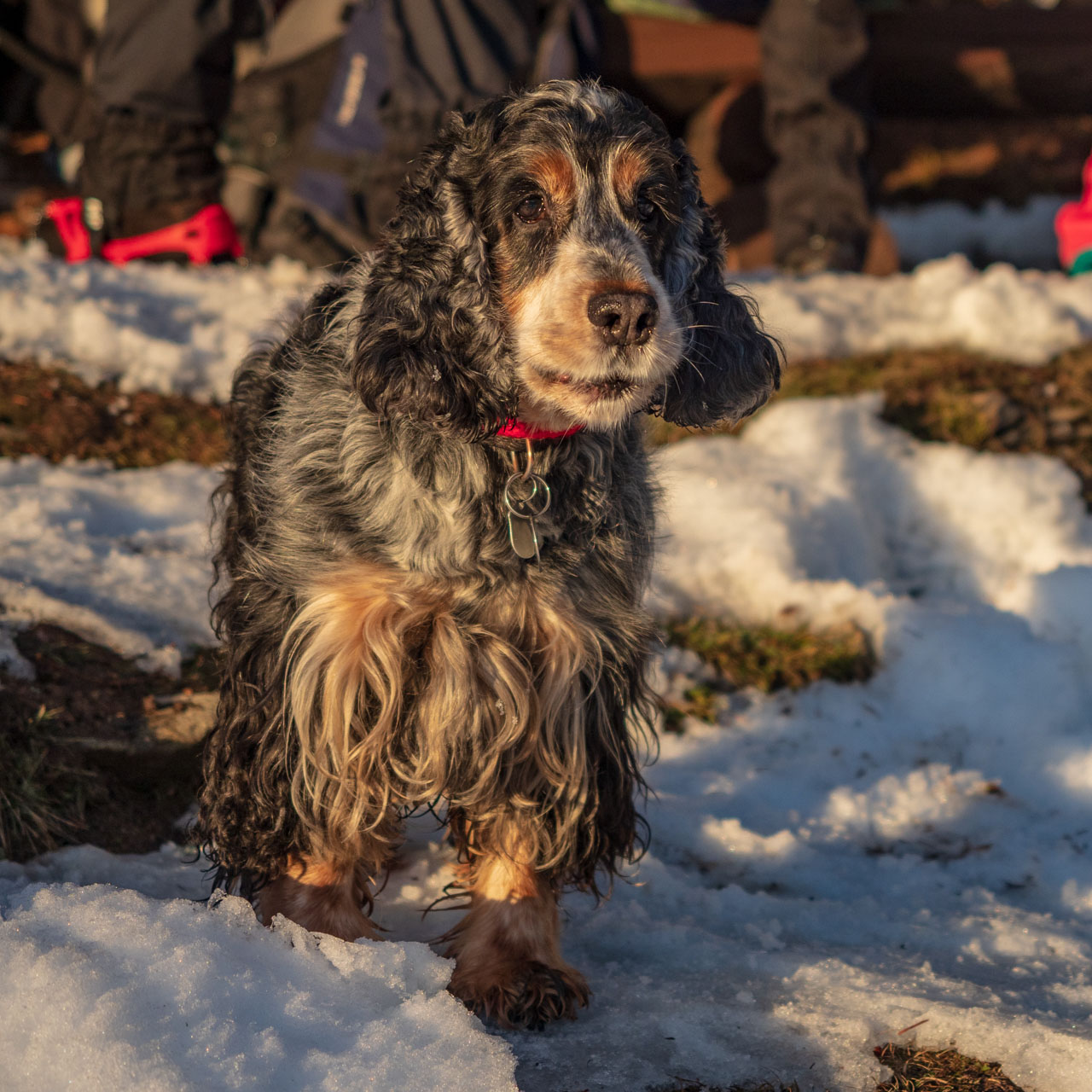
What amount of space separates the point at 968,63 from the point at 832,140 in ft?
7.14

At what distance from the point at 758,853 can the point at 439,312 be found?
167 cm

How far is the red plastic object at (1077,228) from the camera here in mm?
6879

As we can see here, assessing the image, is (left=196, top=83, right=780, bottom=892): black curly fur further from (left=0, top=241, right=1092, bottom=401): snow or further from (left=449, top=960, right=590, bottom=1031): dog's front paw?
(left=0, top=241, right=1092, bottom=401): snow

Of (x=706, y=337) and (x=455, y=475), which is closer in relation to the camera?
(x=455, y=475)

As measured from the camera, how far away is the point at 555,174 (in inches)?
103

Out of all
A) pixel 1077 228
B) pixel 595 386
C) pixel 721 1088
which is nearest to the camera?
pixel 721 1088

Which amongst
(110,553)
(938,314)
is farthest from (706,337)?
(938,314)

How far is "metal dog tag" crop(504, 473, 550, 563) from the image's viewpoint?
8.62 feet

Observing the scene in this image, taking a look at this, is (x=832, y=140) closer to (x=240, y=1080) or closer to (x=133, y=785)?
(x=133, y=785)

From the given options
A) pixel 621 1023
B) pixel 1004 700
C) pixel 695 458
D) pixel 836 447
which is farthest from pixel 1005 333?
pixel 621 1023

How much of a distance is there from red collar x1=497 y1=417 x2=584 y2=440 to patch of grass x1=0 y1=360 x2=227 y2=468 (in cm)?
217

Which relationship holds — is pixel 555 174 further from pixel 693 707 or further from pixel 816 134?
pixel 816 134

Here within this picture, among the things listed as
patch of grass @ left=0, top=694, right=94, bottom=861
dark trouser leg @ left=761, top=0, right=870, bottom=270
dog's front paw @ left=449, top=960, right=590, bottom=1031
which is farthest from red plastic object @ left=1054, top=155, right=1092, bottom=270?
patch of grass @ left=0, top=694, right=94, bottom=861

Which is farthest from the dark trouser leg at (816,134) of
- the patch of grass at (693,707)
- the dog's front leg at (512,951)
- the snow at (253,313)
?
the dog's front leg at (512,951)
